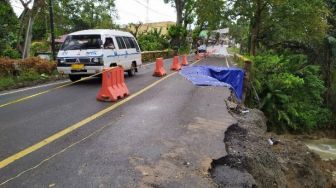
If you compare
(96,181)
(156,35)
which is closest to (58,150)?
(96,181)

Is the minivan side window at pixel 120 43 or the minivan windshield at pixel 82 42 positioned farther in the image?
the minivan side window at pixel 120 43

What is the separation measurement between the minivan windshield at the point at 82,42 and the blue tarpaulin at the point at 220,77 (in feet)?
13.5

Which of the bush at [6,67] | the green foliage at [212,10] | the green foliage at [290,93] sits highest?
the green foliage at [212,10]

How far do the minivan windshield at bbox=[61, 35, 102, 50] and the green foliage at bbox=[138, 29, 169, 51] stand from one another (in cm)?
2419

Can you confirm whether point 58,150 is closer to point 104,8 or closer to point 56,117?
point 56,117

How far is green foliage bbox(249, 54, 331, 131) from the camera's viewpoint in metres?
23.2

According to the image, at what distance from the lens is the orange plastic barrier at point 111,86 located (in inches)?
459

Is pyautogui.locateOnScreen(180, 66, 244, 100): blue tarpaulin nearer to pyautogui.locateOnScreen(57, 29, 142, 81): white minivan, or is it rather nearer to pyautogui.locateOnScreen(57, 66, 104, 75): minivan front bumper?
pyautogui.locateOnScreen(57, 29, 142, 81): white minivan

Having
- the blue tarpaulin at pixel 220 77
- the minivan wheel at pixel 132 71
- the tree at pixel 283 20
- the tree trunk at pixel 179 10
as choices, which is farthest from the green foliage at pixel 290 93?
the tree trunk at pixel 179 10

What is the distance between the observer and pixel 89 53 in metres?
15.8

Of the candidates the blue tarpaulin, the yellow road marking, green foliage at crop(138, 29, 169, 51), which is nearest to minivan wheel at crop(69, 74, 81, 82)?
the blue tarpaulin

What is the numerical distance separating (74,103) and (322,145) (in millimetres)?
17244

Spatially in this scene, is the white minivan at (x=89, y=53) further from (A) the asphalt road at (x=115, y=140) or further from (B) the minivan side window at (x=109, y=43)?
(A) the asphalt road at (x=115, y=140)

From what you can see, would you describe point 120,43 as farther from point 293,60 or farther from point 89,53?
point 293,60
